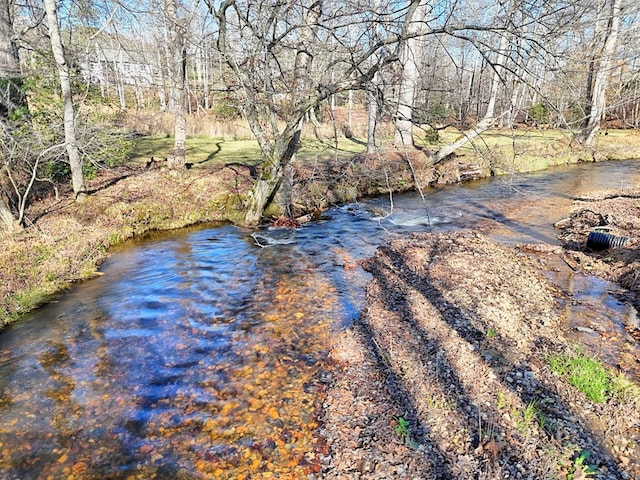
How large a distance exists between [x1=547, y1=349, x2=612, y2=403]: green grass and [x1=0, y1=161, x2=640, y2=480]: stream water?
75cm

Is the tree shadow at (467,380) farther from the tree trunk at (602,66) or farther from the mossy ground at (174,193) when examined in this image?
the tree trunk at (602,66)

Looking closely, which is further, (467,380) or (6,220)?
(6,220)

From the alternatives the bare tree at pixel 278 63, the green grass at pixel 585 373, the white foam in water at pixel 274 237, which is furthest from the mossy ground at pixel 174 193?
the green grass at pixel 585 373

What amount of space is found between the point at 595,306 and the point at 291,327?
5.01m

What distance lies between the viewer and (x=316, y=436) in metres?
4.56

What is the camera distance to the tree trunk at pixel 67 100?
34.6 ft

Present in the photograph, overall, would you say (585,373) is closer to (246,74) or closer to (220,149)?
(246,74)

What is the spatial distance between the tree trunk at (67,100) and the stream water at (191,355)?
8.86 feet

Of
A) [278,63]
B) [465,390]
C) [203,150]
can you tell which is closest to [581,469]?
[465,390]

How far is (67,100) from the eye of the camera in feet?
36.4

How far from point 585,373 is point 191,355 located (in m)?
5.00


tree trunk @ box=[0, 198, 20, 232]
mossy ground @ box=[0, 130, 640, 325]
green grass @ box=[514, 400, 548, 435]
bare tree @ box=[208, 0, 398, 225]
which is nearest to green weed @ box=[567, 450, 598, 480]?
green grass @ box=[514, 400, 548, 435]

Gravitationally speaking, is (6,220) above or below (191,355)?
above

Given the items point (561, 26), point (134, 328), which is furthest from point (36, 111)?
point (561, 26)
